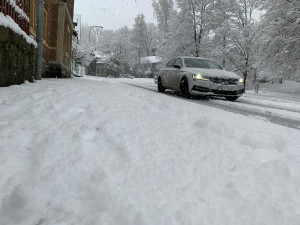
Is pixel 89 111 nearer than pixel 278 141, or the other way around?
pixel 278 141

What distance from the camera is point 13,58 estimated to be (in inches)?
170

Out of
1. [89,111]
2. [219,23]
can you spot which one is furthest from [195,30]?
[89,111]

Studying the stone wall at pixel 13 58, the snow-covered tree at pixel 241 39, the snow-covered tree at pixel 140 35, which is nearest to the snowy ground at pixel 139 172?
the stone wall at pixel 13 58

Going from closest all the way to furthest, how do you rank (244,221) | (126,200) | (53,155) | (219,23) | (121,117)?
(244,221)
(126,200)
(53,155)
(121,117)
(219,23)

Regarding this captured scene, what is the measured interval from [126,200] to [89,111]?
1814 mm

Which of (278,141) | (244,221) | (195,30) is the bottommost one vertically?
(244,221)

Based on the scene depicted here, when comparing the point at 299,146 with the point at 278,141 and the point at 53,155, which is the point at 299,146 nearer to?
the point at 278,141

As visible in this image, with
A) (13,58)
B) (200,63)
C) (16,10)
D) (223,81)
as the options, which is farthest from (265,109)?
(16,10)

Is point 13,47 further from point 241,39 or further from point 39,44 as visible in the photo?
point 241,39

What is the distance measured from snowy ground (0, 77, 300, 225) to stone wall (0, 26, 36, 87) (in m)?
1.39

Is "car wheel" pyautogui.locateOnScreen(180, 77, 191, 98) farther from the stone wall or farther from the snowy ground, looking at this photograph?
the snowy ground

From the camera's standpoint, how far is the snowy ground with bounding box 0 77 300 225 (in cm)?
158

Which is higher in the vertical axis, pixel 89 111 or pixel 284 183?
pixel 89 111

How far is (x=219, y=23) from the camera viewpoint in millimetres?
24641
